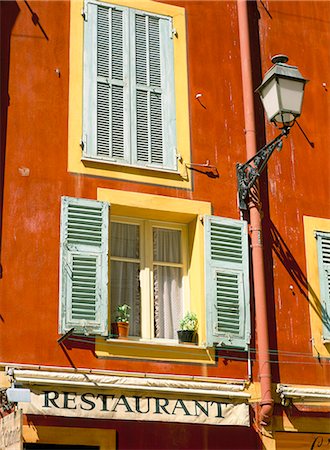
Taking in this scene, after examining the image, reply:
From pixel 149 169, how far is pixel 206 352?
2427 millimetres

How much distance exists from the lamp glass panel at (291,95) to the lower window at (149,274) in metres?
2.47

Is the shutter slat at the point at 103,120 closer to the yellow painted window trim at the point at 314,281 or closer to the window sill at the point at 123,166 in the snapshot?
the window sill at the point at 123,166

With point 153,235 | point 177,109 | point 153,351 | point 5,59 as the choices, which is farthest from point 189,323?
point 5,59

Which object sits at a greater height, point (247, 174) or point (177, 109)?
point (177, 109)

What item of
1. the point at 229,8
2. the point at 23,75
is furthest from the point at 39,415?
the point at 229,8

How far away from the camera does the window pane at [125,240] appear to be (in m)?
11.9

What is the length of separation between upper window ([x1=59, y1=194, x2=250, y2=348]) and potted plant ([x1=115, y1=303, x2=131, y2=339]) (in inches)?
3.9

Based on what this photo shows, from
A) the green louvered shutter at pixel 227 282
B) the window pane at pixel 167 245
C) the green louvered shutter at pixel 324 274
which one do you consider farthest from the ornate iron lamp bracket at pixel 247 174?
the green louvered shutter at pixel 324 274

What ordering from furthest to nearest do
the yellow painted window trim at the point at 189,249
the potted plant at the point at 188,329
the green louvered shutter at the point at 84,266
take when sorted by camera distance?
the potted plant at the point at 188,329, the yellow painted window trim at the point at 189,249, the green louvered shutter at the point at 84,266

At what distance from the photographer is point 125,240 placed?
39.3 feet

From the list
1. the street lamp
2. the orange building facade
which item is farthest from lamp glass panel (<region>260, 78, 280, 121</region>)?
the orange building facade

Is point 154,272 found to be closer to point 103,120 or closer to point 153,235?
point 153,235

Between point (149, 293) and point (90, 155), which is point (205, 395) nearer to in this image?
point (149, 293)

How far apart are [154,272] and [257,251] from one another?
1.36m
